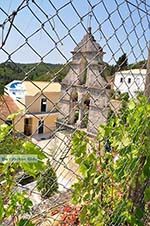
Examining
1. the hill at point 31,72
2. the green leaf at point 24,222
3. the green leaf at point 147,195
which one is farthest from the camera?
the green leaf at point 147,195

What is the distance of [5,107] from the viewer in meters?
0.90

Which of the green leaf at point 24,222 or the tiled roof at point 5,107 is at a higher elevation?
the tiled roof at point 5,107

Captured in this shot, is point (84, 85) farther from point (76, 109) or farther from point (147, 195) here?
point (147, 195)

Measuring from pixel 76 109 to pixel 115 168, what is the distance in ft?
1.14

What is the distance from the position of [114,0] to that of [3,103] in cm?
64

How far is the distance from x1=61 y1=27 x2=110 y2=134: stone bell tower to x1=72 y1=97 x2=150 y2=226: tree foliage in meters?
0.10

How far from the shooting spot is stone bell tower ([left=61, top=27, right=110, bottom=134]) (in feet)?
3.89

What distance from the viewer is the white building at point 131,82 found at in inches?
62.1

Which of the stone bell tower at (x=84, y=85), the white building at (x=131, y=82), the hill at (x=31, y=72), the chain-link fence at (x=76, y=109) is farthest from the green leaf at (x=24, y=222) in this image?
the white building at (x=131, y=82)

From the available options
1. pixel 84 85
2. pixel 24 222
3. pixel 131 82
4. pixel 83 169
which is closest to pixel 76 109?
pixel 84 85

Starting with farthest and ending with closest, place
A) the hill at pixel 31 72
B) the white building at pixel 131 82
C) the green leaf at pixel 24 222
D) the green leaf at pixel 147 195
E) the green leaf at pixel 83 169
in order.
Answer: the green leaf at pixel 147 195 < the white building at pixel 131 82 < the green leaf at pixel 83 169 < the green leaf at pixel 24 222 < the hill at pixel 31 72

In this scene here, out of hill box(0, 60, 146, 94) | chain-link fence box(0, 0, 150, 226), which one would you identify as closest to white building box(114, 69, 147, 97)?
chain-link fence box(0, 0, 150, 226)

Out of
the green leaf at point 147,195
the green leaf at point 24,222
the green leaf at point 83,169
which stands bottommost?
the green leaf at point 147,195

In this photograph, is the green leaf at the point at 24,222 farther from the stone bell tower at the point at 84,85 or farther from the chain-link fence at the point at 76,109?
the stone bell tower at the point at 84,85
